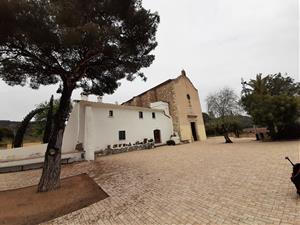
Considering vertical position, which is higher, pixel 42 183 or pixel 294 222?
pixel 42 183

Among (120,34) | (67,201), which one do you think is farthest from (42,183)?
(120,34)

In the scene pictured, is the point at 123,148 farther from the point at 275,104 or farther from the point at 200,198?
the point at 275,104

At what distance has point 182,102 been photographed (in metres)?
25.1

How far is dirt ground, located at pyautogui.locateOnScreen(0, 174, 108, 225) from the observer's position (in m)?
4.93

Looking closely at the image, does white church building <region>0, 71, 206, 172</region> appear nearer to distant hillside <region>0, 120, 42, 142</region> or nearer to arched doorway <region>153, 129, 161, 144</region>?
arched doorway <region>153, 129, 161, 144</region>

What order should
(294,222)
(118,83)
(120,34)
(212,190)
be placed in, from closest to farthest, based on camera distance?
(294,222)
(212,190)
(120,34)
(118,83)

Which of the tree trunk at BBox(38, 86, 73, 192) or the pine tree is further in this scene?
the tree trunk at BBox(38, 86, 73, 192)

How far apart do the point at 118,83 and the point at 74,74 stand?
3314 mm

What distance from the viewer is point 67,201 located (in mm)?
5883

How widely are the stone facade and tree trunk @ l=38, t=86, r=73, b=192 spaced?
17.4 metres

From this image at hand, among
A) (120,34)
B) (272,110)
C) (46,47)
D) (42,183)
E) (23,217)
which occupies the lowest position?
(23,217)

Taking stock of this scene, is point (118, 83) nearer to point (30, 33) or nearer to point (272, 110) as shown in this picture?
point (30, 33)

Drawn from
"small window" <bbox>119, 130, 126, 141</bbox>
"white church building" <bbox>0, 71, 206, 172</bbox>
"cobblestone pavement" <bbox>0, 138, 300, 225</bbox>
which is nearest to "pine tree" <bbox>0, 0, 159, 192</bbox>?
"cobblestone pavement" <bbox>0, 138, 300, 225</bbox>

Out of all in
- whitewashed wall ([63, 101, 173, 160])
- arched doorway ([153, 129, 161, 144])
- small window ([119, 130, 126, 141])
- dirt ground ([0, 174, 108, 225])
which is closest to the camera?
dirt ground ([0, 174, 108, 225])
